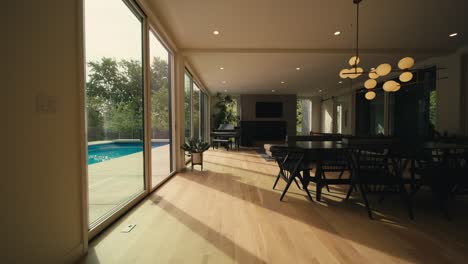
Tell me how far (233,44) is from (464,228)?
13.7ft

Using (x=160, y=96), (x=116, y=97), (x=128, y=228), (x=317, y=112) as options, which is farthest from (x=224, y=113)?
(x=128, y=228)

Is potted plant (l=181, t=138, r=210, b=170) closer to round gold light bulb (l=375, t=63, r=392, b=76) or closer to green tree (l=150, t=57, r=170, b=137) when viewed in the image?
green tree (l=150, t=57, r=170, b=137)

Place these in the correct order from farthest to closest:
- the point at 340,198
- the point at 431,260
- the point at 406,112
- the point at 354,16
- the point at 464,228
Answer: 1. the point at 406,112
2. the point at 354,16
3. the point at 340,198
4. the point at 464,228
5. the point at 431,260

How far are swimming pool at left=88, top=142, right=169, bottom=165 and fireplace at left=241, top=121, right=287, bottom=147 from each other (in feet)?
25.3

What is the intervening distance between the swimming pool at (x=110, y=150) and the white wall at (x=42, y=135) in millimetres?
329

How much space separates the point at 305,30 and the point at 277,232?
324 centimetres

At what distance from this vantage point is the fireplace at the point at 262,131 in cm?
1038

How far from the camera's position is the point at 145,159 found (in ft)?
9.72

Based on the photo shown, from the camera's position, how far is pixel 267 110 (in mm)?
10648

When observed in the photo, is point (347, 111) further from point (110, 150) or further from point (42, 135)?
point (42, 135)

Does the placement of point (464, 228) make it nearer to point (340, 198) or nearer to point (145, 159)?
point (340, 198)

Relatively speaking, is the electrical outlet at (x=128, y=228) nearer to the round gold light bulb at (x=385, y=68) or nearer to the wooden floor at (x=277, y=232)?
the wooden floor at (x=277, y=232)

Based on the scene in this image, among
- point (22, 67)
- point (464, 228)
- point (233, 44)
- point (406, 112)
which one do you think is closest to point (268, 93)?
point (406, 112)

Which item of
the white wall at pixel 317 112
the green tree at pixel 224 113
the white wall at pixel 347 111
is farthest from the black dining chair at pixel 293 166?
the white wall at pixel 317 112
